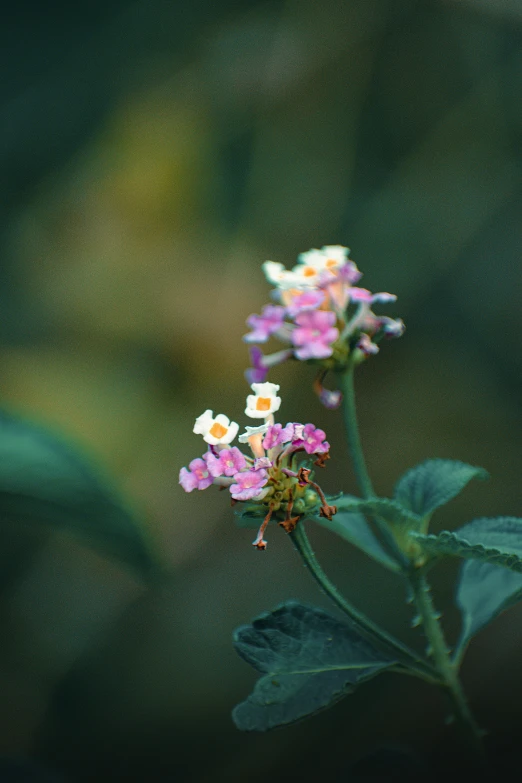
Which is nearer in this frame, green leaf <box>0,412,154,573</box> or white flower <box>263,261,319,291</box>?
green leaf <box>0,412,154,573</box>

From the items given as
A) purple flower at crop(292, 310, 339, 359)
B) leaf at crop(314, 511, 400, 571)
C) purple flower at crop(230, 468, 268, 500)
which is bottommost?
leaf at crop(314, 511, 400, 571)

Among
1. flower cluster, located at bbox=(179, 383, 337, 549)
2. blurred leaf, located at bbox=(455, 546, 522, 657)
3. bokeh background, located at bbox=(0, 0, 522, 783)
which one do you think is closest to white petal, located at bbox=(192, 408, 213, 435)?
flower cluster, located at bbox=(179, 383, 337, 549)

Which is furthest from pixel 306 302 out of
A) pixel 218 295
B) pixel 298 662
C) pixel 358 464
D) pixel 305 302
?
pixel 218 295

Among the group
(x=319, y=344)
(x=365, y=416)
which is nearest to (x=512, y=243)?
(x=365, y=416)

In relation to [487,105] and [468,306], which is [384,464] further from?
[487,105]

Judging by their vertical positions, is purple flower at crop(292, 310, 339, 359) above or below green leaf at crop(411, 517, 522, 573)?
above

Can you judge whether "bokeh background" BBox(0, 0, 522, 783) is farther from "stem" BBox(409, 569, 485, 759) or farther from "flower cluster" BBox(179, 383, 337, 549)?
"flower cluster" BBox(179, 383, 337, 549)

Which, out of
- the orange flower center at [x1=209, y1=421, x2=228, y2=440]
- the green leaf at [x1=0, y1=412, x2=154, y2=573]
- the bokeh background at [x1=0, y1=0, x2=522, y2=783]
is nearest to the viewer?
the green leaf at [x1=0, y1=412, x2=154, y2=573]

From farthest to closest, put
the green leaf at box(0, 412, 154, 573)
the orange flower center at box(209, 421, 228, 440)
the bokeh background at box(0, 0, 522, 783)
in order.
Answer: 1. the bokeh background at box(0, 0, 522, 783)
2. the orange flower center at box(209, 421, 228, 440)
3. the green leaf at box(0, 412, 154, 573)
